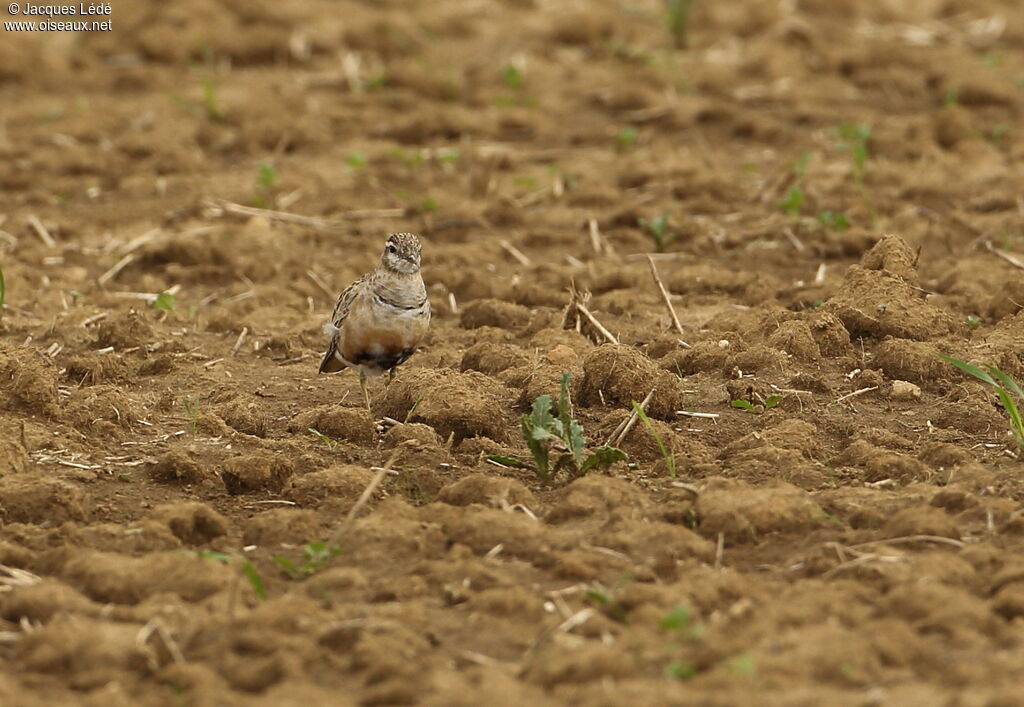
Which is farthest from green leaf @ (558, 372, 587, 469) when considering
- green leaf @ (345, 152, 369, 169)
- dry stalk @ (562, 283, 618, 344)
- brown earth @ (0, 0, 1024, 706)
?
green leaf @ (345, 152, 369, 169)

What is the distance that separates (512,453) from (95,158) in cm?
562

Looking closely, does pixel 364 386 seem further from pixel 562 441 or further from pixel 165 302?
pixel 165 302

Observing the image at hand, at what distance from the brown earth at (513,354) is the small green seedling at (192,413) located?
0.02 m

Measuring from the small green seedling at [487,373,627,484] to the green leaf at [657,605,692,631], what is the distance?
1.28 meters

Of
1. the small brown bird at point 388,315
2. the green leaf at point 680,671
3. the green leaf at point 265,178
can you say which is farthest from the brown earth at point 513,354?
the small brown bird at point 388,315

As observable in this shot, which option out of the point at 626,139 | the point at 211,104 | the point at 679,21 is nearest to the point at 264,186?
the point at 211,104

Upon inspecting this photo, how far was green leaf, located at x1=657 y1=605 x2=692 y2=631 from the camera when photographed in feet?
16.3

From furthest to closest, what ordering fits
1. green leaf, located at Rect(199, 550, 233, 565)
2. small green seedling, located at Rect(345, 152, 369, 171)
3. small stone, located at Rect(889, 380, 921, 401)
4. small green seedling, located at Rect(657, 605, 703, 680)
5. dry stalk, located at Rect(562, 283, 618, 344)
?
small green seedling, located at Rect(345, 152, 369, 171) < dry stalk, located at Rect(562, 283, 618, 344) < small stone, located at Rect(889, 380, 921, 401) < green leaf, located at Rect(199, 550, 233, 565) < small green seedling, located at Rect(657, 605, 703, 680)

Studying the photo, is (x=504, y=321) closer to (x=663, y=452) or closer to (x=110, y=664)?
(x=663, y=452)

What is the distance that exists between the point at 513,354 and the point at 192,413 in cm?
162

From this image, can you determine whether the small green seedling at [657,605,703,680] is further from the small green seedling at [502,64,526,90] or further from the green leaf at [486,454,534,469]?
the small green seedling at [502,64,526,90]

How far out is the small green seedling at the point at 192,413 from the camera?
22.5 feet

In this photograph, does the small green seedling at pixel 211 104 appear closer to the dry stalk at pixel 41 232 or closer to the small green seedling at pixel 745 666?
the dry stalk at pixel 41 232

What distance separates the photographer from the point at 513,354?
24.7ft
